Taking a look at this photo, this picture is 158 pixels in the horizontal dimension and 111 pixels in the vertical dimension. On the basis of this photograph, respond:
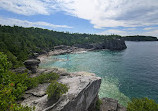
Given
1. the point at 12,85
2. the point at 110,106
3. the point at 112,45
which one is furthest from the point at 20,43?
the point at 112,45

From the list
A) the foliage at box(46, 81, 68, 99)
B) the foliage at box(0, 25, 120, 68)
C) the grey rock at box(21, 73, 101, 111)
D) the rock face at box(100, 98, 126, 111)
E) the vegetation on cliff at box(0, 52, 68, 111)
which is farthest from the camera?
the foliage at box(0, 25, 120, 68)

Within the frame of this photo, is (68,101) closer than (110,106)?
Yes

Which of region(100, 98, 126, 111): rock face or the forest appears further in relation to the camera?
the forest

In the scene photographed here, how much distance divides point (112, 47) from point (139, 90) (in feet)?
397

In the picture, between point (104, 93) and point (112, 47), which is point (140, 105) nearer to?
point (104, 93)

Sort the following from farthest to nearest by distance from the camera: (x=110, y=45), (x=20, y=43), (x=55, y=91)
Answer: (x=110, y=45) < (x=20, y=43) < (x=55, y=91)

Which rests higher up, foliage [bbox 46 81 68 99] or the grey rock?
foliage [bbox 46 81 68 99]

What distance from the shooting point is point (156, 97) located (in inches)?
1096

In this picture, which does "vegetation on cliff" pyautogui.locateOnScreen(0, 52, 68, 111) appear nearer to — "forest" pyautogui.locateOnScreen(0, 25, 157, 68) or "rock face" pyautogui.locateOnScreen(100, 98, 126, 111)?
"rock face" pyautogui.locateOnScreen(100, 98, 126, 111)

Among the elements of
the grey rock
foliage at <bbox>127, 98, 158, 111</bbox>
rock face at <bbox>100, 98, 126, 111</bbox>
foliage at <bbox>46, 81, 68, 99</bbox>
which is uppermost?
foliage at <bbox>46, 81, 68, 99</bbox>

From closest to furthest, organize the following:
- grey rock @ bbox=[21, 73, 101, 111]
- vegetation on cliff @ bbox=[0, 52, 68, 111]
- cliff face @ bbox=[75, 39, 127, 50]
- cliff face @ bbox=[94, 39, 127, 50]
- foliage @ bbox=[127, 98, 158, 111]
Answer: vegetation on cliff @ bbox=[0, 52, 68, 111] < grey rock @ bbox=[21, 73, 101, 111] < foliage @ bbox=[127, 98, 158, 111] < cliff face @ bbox=[94, 39, 127, 50] < cliff face @ bbox=[75, 39, 127, 50]

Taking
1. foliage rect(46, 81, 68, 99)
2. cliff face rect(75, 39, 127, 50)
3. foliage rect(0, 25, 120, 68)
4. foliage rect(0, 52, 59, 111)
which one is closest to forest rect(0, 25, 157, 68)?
foliage rect(0, 25, 120, 68)

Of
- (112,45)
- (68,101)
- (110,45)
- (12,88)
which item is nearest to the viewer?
(12,88)

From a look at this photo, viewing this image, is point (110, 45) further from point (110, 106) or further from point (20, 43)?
point (110, 106)
